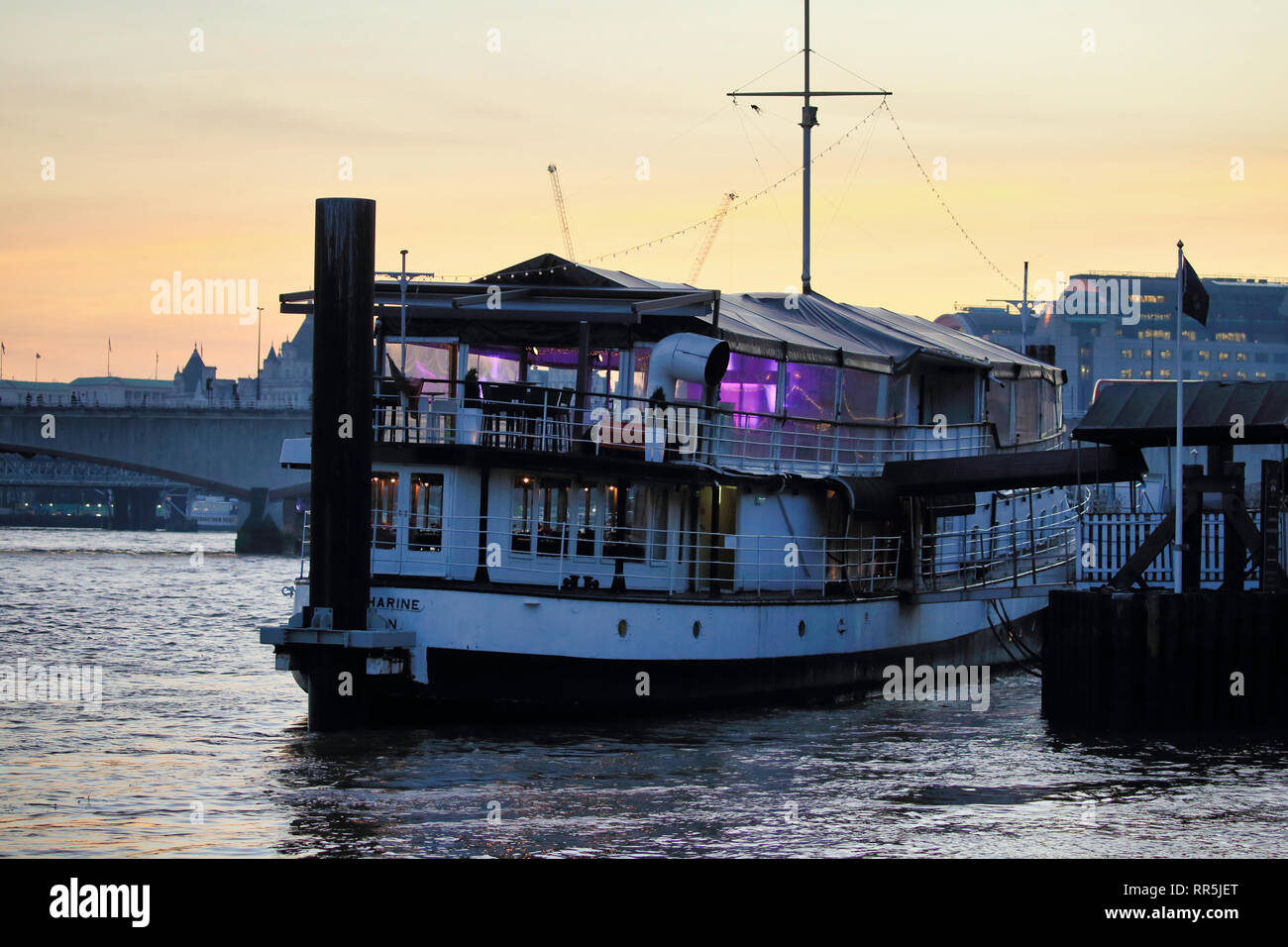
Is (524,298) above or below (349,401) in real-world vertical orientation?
above

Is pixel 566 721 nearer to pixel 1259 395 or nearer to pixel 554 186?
pixel 1259 395

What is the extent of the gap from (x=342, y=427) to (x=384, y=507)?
9.59ft

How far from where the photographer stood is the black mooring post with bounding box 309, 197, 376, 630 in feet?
81.4

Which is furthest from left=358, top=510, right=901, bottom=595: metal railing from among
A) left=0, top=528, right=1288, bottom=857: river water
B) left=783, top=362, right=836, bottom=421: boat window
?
left=783, top=362, right=836, bottom=421: boat window

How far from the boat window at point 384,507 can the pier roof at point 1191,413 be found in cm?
1126

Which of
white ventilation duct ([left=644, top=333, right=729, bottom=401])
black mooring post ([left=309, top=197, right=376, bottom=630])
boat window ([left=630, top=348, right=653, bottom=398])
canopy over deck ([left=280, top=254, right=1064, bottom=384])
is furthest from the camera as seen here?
boat window ([left=630, top=348, right=653, bottom=398])

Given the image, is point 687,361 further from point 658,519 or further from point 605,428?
point 658,519

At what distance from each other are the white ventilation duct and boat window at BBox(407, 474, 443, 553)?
4017mm

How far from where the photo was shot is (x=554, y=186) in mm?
153625

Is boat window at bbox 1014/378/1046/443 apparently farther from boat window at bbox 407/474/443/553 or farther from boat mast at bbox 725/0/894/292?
boat window at bbox 407/474/443/553

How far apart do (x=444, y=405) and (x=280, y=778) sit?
23.8 feet

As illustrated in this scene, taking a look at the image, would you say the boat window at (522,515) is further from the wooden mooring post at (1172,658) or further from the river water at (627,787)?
the wooden mooring post at (1172,658)

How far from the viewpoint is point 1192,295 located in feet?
92.0
